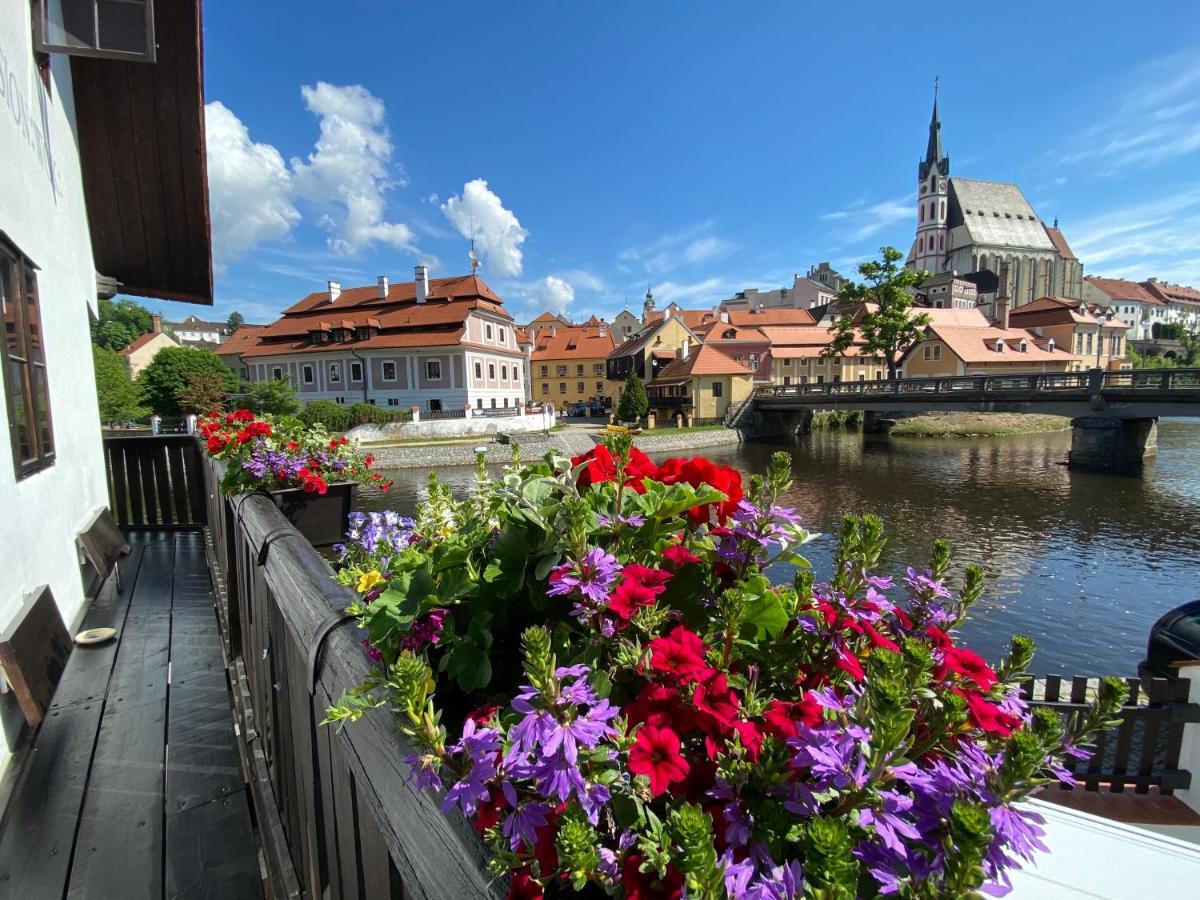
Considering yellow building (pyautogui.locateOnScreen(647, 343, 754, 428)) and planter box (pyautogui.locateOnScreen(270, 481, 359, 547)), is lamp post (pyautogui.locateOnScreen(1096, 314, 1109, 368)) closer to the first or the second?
yellow building (pyautogui.locateOnScreen(647, 343, 754, 428))

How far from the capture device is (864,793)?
2.25 feet

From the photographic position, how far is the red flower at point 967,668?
3.08 feet

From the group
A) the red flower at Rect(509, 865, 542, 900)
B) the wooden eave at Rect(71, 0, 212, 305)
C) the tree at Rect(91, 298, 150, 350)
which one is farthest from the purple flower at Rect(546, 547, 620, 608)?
the tree at Rect(91, 298, 150, 350)

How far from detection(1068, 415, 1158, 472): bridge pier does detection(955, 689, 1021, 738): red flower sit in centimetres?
3693

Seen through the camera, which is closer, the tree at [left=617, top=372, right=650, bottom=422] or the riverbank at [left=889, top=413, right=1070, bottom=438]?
the riverbank at [left=889, top=413, right=1070, bottom=438]

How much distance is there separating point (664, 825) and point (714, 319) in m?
73.0

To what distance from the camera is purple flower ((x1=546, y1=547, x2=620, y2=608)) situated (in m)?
0.88

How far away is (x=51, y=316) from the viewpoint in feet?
14.7

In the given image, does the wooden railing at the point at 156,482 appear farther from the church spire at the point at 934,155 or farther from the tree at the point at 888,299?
the church spire at the point at 934,155

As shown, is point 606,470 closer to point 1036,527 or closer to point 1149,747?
point 1149,747

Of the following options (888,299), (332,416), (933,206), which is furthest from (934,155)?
(332,416)

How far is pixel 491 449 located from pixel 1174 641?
27.8 m

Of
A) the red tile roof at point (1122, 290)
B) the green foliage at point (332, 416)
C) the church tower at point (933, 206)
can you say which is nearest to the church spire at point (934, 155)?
the church tower at point (933, 206)

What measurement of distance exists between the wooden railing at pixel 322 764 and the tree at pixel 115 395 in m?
45.2
